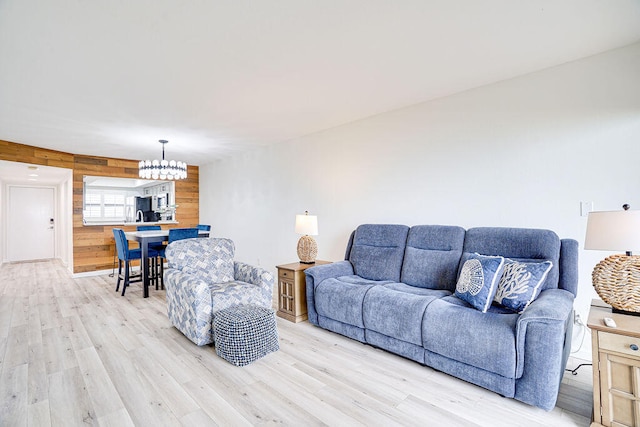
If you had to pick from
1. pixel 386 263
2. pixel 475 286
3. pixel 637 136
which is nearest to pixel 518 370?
pixel 475 286

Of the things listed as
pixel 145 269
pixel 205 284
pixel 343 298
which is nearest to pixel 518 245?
pixel 343 298

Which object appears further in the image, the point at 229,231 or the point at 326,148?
the point at 229,231

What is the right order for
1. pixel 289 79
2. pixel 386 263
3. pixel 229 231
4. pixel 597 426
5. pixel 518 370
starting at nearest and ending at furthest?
1. pixel 597 426
2. pixel 518 370
3. pixel 289 79
4. pixel 386 263
5. pixel 229 231

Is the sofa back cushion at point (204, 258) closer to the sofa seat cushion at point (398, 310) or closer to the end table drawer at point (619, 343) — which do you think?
the sofa seat cushion at point (398, 310)

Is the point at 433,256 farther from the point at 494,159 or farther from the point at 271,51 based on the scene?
the point at 271,51

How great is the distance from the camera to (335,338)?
2875mm

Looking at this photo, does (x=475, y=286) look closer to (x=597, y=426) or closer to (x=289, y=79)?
(x=597, y=426)

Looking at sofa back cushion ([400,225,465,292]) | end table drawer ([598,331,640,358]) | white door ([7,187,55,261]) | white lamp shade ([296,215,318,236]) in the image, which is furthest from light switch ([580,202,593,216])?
white door ([7,187,55,261])

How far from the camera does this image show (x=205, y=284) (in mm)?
2684

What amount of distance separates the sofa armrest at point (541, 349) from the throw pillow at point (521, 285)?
8.7 inches

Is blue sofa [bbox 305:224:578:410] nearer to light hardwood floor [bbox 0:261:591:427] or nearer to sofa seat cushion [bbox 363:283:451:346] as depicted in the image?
sofa seat cushion [bbox 363:283:451:346]

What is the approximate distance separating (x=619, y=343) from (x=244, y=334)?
230cm

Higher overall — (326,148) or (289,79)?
(289,79)

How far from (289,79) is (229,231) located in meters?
4.36
